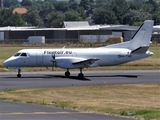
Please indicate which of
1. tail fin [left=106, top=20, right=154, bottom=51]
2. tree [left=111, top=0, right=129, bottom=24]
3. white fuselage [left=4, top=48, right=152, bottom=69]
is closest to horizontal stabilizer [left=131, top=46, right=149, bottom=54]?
white fuselage [left=4, top=48, right=152, bottom=69]

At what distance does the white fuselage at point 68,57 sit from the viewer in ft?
147

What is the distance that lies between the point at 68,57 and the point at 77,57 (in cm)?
82

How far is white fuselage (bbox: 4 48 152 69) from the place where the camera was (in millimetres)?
44781

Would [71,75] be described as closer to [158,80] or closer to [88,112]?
[158,80]

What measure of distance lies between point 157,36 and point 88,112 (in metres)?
89.7

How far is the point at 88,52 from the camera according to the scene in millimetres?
46000

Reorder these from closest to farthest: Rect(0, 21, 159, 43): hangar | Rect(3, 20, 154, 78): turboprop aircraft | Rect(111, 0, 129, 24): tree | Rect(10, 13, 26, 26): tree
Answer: Rect(3, 20, 154, 78): turboprop aircraft, Rect(0, 21, 159, 43): hangar, Rect(10, 13, 26, 26): tree, Rect(111, 0, 129, 24): tree

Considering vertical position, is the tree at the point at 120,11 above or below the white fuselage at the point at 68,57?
above

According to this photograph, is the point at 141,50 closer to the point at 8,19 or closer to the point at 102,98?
the point at 102,98

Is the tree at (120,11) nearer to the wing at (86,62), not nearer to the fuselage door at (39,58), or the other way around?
the wing at (86,62)

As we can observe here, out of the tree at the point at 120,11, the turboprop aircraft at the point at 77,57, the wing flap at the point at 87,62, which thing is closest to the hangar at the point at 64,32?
the tree at the point at 120,11

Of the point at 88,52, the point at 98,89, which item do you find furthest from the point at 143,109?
the point at 88,52

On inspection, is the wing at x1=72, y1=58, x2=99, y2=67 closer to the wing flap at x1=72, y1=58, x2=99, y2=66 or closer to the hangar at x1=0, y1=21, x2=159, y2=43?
the wing flap at x1=72, y1=58, x2=99, y2=66

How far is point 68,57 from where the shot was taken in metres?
45.1
